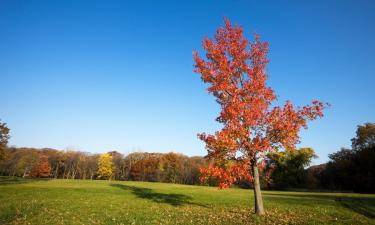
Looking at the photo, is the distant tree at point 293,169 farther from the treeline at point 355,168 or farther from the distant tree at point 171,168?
the distant tree at point 171,168

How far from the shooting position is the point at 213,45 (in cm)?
1986

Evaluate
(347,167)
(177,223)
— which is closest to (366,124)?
(347,167)

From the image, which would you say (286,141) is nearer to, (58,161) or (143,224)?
(143,224)

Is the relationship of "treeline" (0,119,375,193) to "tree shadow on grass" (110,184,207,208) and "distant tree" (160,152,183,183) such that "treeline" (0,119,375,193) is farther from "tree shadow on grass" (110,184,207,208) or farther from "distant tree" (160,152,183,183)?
"tree shadow on grass" (110,184,207,208)

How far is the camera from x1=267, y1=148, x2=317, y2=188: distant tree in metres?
84.5

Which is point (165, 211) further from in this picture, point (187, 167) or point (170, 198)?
point (187, 167)

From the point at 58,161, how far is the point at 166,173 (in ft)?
221

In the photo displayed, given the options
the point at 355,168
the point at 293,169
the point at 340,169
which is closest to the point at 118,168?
the point at 293,169

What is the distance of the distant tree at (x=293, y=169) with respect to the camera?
8454cm

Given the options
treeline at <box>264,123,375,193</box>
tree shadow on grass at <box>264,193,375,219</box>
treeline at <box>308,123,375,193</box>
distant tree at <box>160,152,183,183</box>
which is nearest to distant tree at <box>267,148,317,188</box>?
treeline at <box>264,123,375,193</box>

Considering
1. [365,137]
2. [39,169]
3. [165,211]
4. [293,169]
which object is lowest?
[165,211]

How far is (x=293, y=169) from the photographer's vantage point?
8494cm

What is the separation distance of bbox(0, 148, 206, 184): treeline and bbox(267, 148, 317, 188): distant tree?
4210 cm

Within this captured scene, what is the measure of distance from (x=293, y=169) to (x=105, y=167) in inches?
3662
